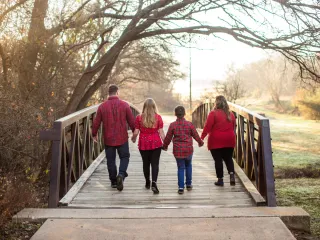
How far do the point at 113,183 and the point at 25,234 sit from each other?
214 centimetres

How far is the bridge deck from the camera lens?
5.60 m

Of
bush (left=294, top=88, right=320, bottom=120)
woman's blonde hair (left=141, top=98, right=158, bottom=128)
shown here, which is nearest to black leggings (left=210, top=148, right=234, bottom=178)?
woman's blonde hair (left=141, top=98, right=158, bottom=128)

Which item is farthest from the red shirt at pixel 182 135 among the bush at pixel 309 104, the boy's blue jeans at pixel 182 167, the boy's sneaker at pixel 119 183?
the bush at pixel 309 104

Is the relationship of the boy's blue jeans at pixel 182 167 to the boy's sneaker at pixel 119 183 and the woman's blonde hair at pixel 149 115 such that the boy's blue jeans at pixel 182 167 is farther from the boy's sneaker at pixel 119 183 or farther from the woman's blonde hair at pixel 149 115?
the boy's sneaker at pixel 119 183

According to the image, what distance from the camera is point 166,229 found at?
4.24 metres

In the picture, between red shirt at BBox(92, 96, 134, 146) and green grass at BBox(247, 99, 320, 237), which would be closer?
red shirt at BBox(92, 96, 134, 146)

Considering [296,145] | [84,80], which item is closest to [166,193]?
[84,80]

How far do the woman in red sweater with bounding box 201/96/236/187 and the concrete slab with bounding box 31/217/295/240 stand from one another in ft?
6.67

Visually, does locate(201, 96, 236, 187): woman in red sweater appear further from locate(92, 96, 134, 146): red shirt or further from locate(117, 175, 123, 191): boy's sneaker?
locate(117, 175, 123, 191): boy's sneaker

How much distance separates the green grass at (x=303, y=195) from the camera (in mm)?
7037

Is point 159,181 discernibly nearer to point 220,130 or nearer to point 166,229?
point 220,130

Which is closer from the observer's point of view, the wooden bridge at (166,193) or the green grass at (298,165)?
the wooden bridge at (166,193)

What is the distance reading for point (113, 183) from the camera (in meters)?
6.53

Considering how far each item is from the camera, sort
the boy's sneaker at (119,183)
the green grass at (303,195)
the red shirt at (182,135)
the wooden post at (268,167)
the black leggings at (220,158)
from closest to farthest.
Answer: the wooden post at (268,167), the red shirt at (182,135), the boy's sneaker at (119,183), the black leggings at (220,158), the green grass at (303,195)
